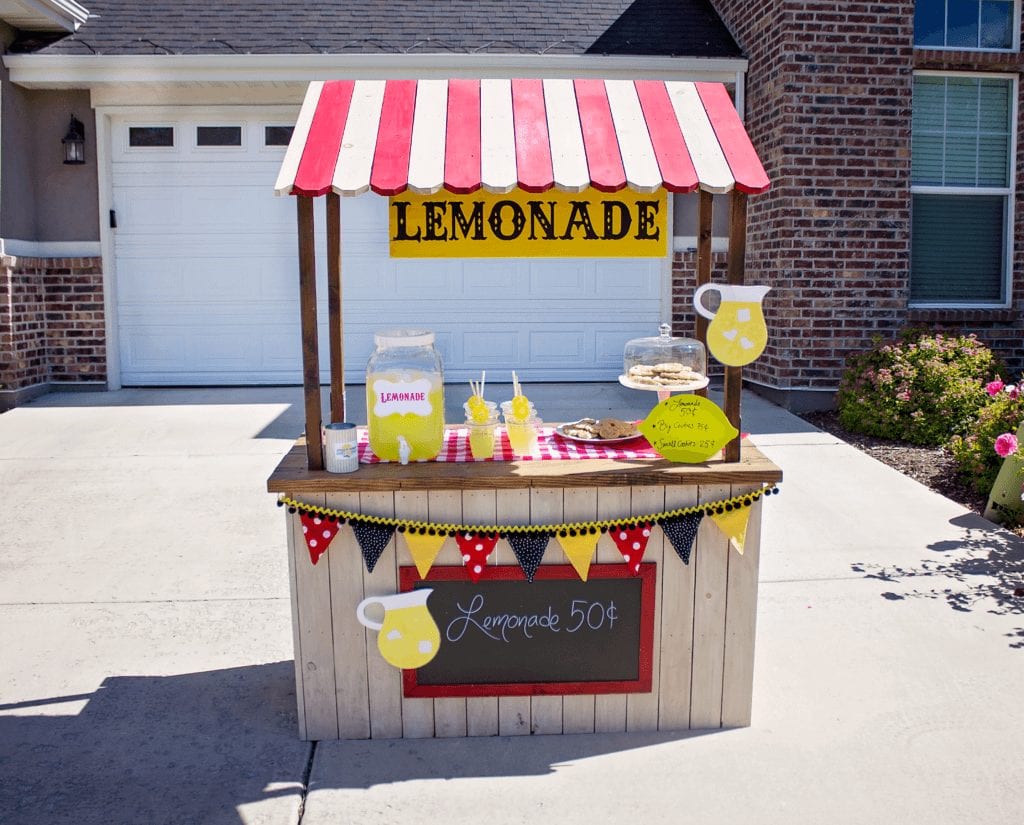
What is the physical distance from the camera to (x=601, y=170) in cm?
338

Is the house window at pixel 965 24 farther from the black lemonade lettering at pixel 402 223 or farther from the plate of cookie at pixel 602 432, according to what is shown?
the black lemonade lettering at pixel 402 223

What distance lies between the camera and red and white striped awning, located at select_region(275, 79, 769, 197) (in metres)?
3.33

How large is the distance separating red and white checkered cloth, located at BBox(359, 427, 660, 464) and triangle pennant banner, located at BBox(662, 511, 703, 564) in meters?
0.29

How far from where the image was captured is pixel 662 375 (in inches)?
156

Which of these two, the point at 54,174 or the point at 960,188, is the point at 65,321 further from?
the point at 960,188

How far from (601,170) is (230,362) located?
24.9 ft

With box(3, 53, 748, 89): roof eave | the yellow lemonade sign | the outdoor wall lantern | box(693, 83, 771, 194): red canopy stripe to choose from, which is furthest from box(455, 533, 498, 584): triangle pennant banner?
the outdoor wall lantern

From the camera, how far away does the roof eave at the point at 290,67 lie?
9445mm

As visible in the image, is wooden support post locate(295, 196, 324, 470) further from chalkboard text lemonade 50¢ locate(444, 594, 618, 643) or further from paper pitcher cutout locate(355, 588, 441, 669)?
chalkboard text lemonade 50¢ locate(444, 594, 618, 643)

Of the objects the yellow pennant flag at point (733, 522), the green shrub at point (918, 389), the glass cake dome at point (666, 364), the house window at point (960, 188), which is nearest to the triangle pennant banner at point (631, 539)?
the yellow pennant flag at point (733, 522)

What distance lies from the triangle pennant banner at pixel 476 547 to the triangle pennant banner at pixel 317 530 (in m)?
0.41

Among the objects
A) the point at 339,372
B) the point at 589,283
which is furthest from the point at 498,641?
the point at 589,283

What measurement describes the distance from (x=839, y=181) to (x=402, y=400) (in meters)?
6.66

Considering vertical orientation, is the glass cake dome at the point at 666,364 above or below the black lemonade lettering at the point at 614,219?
below
